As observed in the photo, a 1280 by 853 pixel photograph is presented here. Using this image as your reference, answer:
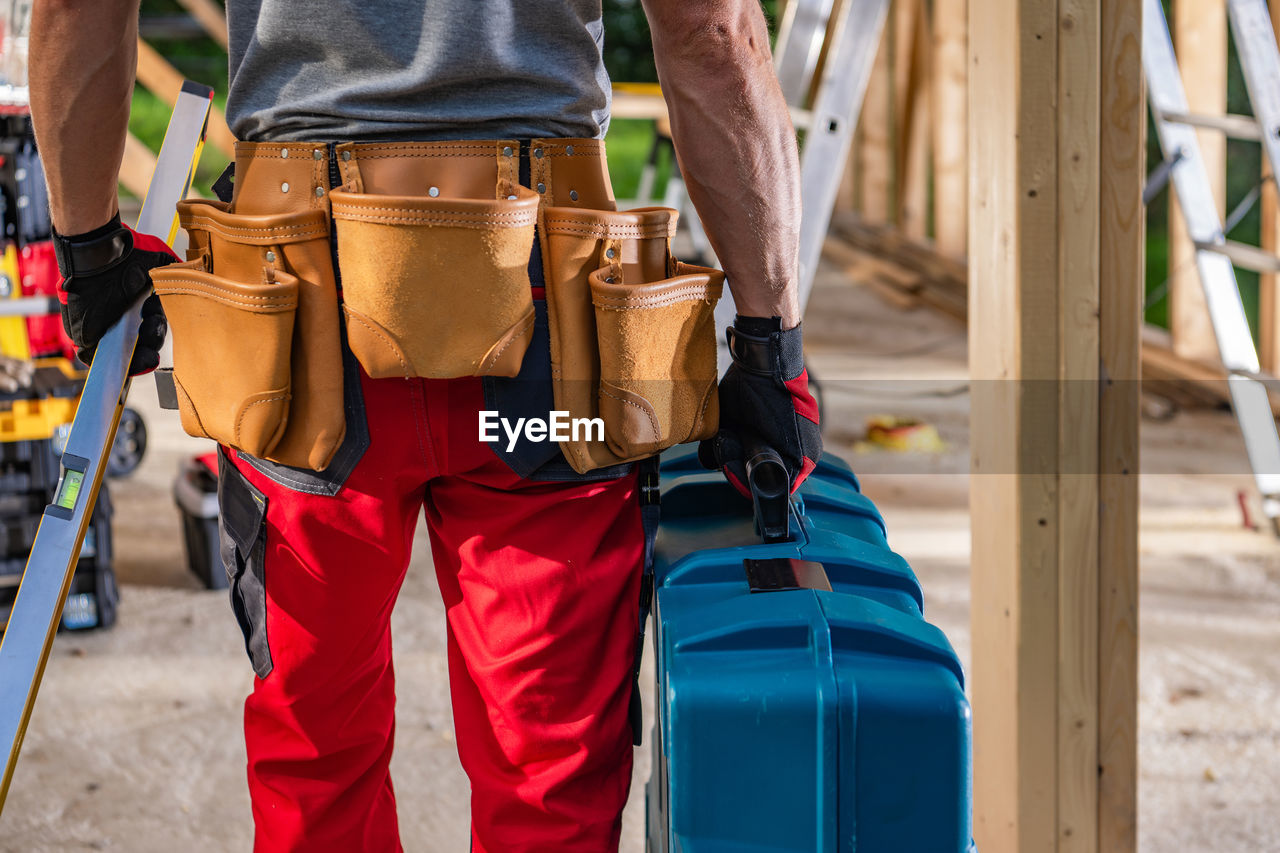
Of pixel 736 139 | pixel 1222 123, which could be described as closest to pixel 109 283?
pixel 736 139

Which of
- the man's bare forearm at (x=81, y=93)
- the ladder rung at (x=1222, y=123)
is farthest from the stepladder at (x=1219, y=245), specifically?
the man's bare forearm at (x=81, y=93)

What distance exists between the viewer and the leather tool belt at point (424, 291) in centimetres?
122

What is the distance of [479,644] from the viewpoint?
138 centimetres

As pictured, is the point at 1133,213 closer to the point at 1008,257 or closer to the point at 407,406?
the point at 1008,257

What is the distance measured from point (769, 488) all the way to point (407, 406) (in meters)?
0.40

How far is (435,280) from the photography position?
1226mm

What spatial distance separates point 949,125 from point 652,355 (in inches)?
295

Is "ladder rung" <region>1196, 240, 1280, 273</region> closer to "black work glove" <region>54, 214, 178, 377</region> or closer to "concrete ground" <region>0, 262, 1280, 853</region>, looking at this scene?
"concrete ground" <region>0, 262, 1280, 853</region>

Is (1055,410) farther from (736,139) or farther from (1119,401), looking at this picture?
(736,139)

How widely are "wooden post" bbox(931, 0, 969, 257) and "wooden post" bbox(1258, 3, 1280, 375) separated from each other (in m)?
3.22

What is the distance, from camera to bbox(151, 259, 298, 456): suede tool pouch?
1249 mm

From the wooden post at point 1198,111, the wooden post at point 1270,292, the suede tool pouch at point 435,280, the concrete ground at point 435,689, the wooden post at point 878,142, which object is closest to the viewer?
the suede tool pouch at point 435,280

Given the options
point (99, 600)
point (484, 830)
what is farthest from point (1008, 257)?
point (99, 600)

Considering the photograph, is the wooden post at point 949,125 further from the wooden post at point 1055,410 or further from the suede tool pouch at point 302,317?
the suede tool pouch at point 302,317
